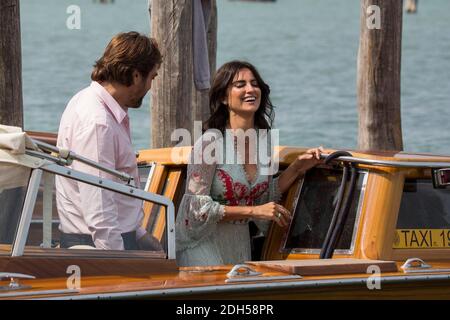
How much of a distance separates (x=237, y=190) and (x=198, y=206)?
0.77 ft

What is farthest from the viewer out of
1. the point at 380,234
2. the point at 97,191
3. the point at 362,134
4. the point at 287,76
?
the point at 287,76

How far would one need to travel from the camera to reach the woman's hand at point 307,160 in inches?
244

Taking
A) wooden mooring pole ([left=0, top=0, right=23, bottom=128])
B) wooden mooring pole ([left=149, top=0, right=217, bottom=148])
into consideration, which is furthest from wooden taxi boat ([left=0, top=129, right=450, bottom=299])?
wooden mooring pole ([left=149, top=0, right=217, bottom=148])

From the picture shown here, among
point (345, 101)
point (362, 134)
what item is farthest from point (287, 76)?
point (362, 134)

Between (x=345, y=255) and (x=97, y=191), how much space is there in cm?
135

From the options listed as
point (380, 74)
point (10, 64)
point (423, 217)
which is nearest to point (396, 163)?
point (423, 217)

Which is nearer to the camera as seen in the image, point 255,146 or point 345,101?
point 255,146

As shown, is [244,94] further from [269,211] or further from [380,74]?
[380,74]

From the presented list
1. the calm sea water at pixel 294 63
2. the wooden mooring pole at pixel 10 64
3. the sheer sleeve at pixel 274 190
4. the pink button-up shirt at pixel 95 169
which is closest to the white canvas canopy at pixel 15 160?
the pink button-up shirt at pixel 95 169

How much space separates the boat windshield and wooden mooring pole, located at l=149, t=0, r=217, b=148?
412 centimetres

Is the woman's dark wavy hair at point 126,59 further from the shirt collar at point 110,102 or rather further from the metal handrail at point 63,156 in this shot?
the metal handrail at point 63,156

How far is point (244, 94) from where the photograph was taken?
6.07 metres

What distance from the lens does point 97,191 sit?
540 cm

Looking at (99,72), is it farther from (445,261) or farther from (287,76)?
(287,76)
